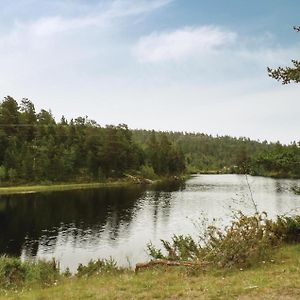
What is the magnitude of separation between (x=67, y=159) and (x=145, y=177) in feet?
99.0

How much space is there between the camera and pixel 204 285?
14.5m

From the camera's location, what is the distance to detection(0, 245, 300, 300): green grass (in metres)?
13.1

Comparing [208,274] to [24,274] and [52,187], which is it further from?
[52,187]

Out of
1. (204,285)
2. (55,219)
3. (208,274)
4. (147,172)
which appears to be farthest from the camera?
(147,172)

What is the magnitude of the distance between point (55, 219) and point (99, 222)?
329 inches

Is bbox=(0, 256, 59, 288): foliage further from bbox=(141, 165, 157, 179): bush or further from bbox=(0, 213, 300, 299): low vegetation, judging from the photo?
bbox=(141, 165, 157, 179): bush

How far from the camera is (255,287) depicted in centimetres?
1343

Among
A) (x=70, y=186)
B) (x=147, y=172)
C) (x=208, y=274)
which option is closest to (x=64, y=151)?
(x=70, y=186)

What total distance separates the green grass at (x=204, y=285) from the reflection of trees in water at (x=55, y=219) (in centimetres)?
2696

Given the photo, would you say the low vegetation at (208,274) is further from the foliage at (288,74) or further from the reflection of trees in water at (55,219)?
the reflection of trees in water at (55,219)

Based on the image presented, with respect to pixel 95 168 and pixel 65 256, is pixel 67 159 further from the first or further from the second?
pixel 65 256

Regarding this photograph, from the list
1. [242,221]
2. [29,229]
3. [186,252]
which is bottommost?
[29,229]

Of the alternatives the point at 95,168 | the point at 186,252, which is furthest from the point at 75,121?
the point at 186,252

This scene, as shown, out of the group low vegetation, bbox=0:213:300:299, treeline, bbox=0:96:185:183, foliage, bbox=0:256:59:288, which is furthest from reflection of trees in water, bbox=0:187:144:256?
treeline, bbox=0:96:185:183
